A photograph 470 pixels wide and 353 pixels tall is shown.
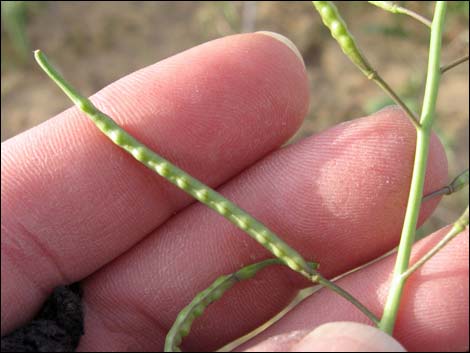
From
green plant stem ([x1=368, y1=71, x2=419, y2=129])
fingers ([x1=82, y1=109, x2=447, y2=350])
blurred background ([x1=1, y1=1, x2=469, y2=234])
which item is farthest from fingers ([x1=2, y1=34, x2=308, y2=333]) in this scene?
blurred background ([x1=1, y1=1, x2=469, y2=234])

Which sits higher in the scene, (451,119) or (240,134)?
(240,134)

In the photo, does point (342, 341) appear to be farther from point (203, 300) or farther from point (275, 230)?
point (275, 230)

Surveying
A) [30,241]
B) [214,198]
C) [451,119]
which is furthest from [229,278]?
[451,119]

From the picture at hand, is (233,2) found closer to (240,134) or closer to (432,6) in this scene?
(432,6)

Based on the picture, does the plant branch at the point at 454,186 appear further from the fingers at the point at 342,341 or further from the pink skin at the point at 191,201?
the fingers at the point at 342,341

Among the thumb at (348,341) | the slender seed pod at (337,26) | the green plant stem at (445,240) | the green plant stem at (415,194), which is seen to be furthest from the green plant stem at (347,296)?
the slender seed pod at (337,26)

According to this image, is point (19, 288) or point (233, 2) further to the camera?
point (233, 2)

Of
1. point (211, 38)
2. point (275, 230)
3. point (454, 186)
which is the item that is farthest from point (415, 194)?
point (211, 38)
